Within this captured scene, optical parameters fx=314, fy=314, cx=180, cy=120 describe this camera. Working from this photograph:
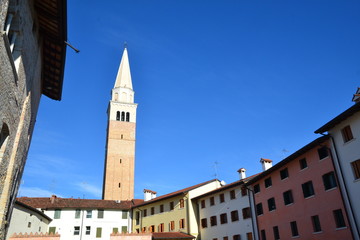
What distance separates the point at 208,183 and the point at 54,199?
23.1m

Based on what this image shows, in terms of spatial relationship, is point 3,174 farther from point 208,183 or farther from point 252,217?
point 208,183

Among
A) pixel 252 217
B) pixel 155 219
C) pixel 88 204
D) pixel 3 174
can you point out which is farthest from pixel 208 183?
pixel 3 174

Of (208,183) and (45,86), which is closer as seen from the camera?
(45,86)

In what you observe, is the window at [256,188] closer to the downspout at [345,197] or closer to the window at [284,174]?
the window at [284,174]

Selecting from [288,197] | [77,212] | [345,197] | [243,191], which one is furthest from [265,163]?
[77,212]

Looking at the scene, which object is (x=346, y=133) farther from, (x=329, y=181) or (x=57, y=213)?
(x=57, y=213)

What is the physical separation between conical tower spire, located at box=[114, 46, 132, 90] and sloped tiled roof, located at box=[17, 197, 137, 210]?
36970 mm

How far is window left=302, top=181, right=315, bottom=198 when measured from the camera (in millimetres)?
25234

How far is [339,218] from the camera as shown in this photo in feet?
72.6

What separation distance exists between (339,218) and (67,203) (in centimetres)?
3708

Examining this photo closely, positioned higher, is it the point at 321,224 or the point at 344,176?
the point at 344,176

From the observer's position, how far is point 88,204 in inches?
1850

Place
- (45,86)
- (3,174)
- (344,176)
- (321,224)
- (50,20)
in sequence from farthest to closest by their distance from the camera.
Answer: (321,224)
(344,176)
(45,86)
(50,20)
(3,174)

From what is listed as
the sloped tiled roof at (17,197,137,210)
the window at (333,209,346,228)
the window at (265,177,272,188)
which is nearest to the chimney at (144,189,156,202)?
the sloped tiled roof at (17,197,137,210)
